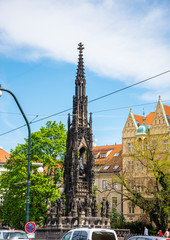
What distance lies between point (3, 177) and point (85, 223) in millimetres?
14854

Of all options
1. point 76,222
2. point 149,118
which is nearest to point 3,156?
point 149,118

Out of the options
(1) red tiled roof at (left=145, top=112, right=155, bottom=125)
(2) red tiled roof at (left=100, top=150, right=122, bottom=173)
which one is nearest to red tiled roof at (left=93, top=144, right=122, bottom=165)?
(2) red tiled roof at (left=100, top=150, right=122, bottom=173)

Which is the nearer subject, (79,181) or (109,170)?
(79,181)

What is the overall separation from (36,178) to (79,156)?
26.9 ft

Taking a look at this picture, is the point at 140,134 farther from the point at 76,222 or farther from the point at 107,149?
the point at 76,222

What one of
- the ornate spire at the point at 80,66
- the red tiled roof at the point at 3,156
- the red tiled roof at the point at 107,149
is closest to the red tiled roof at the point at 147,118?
the red tiled roof at the point at 107,149

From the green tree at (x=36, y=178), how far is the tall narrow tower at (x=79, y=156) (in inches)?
296

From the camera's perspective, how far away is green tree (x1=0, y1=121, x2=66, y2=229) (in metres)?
38.4

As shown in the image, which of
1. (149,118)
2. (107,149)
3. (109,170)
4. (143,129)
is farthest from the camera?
(107,149)

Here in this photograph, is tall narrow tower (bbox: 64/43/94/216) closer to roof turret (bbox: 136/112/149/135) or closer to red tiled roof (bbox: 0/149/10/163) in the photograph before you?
roof turret (bbox: 136/112/149/135)

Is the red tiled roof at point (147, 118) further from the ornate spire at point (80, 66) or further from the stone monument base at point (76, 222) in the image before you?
the stone monument base at point (76, 222)

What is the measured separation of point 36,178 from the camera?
39.2 m

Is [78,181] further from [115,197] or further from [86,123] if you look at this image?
[115,197]

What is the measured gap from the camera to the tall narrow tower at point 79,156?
30.7 m
